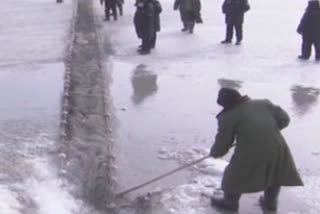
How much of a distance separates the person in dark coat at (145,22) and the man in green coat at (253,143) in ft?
28.5

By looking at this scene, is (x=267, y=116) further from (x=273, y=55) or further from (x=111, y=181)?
(x=273, y=55)

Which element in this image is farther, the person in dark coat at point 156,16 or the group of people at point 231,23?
the person in dark coat at point 156,16

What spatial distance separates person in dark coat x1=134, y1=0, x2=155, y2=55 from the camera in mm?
14272

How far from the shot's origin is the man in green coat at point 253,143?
5.78 meters

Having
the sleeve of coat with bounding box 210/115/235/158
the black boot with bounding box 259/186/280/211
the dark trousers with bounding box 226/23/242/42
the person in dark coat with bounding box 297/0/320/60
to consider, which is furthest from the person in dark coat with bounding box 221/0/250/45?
the sleeve of coat with bounding box 210/115/235/158

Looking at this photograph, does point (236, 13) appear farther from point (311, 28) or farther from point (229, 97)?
point (229, 97)

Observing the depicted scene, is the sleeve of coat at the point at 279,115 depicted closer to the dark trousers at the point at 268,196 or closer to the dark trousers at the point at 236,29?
the dark trousers at the point at 268,196

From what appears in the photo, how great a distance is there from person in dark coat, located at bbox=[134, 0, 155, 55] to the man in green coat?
28.5 feet

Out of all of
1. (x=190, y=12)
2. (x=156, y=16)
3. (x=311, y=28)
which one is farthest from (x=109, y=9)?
(x=311, y=28)

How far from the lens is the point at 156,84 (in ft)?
38.4

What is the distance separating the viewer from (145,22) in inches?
Answer: 568

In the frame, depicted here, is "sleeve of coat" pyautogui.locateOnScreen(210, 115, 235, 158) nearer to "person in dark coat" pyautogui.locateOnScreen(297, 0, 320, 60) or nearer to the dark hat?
the dark hat

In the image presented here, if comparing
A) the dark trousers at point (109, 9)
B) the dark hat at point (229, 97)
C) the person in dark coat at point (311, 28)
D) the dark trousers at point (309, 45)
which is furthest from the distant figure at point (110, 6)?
the dark hat at point (229, 97)

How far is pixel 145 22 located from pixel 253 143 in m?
9.00
